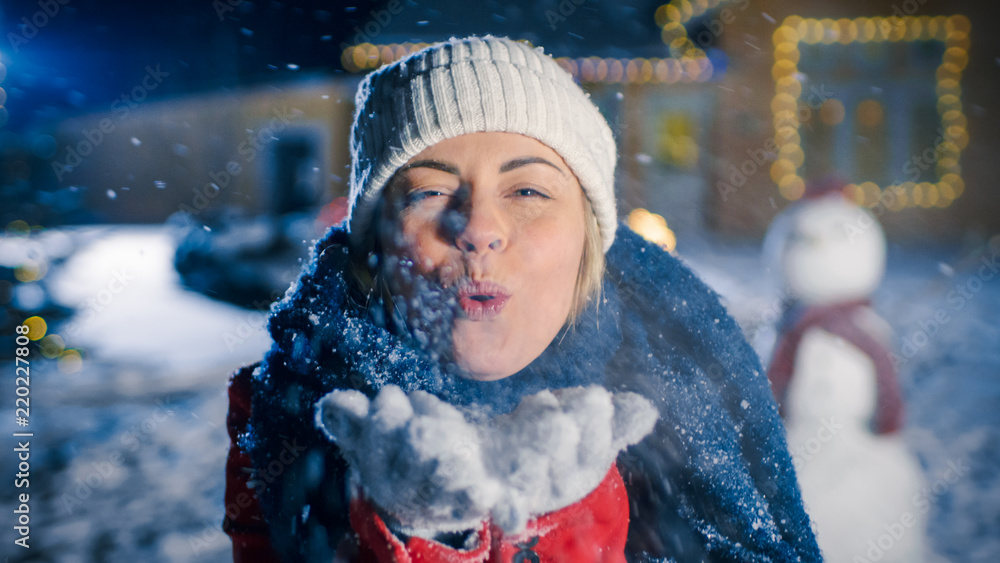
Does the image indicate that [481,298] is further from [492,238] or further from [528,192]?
[528,192]

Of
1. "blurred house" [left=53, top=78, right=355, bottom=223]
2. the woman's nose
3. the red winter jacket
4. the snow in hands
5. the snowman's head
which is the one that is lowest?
"blurred house" [left=53, top=78, right=355, bottom=223]

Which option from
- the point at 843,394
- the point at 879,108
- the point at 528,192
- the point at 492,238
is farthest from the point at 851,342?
the point at 879,108

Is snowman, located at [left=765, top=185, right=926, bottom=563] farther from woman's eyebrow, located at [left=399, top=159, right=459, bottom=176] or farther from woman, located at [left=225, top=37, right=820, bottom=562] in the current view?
woman's eyebrow, located at [left=399, top=159, right=459, bottom=176]

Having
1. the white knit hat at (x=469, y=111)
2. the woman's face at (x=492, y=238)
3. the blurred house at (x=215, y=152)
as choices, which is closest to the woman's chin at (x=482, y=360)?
the woman's face at (x=492, y=238)

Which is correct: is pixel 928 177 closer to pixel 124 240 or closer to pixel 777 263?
pixel 777 263

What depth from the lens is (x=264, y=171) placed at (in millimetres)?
16969

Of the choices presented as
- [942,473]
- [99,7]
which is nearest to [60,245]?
[942,473]

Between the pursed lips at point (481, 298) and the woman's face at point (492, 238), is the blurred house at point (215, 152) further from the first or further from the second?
the pursed lips at point (481, 298)

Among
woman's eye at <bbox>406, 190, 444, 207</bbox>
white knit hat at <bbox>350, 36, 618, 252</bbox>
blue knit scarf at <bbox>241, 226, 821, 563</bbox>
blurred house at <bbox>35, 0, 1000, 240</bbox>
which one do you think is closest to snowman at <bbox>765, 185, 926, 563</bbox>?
blue knit scarf at <bbox>241, 226, 821, 563</bbox>

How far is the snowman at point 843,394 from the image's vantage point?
2.33m

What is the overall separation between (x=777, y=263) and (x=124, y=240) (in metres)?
18.9

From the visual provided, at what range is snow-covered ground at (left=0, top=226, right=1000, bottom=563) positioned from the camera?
3.23 meters

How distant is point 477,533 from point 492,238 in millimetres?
596

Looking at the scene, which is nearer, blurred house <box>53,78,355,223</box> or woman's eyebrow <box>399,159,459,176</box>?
woman's eyebrow <box>399,159,459,176</box>
